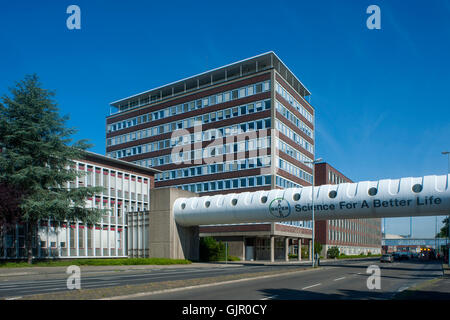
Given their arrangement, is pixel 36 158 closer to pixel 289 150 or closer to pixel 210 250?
→ pixel 210 250

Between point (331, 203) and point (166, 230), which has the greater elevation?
point (331, 203)

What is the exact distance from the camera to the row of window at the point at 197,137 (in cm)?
6981

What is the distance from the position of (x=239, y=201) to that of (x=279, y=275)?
14836mm

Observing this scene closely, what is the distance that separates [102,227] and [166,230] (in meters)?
11.7

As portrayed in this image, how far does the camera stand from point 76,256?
4938 cm

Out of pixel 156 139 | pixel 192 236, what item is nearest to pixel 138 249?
pixel 192 236

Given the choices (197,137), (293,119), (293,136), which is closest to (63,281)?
(197,137)

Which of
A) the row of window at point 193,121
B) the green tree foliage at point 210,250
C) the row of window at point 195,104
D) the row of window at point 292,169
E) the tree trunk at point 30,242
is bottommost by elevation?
the green tree foliage at point 210,250

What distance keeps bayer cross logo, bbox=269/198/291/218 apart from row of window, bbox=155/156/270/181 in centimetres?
2906

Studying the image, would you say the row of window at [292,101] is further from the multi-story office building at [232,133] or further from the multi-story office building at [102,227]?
the multi-story office building at [102,227]

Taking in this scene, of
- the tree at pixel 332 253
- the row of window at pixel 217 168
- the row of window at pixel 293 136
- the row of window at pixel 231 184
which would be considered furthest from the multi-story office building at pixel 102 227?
the tree at pixel 332 253

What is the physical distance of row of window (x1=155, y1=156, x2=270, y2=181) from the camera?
69000 mm

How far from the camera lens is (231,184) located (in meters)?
71.7

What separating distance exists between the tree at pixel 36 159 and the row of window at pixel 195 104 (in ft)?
118
